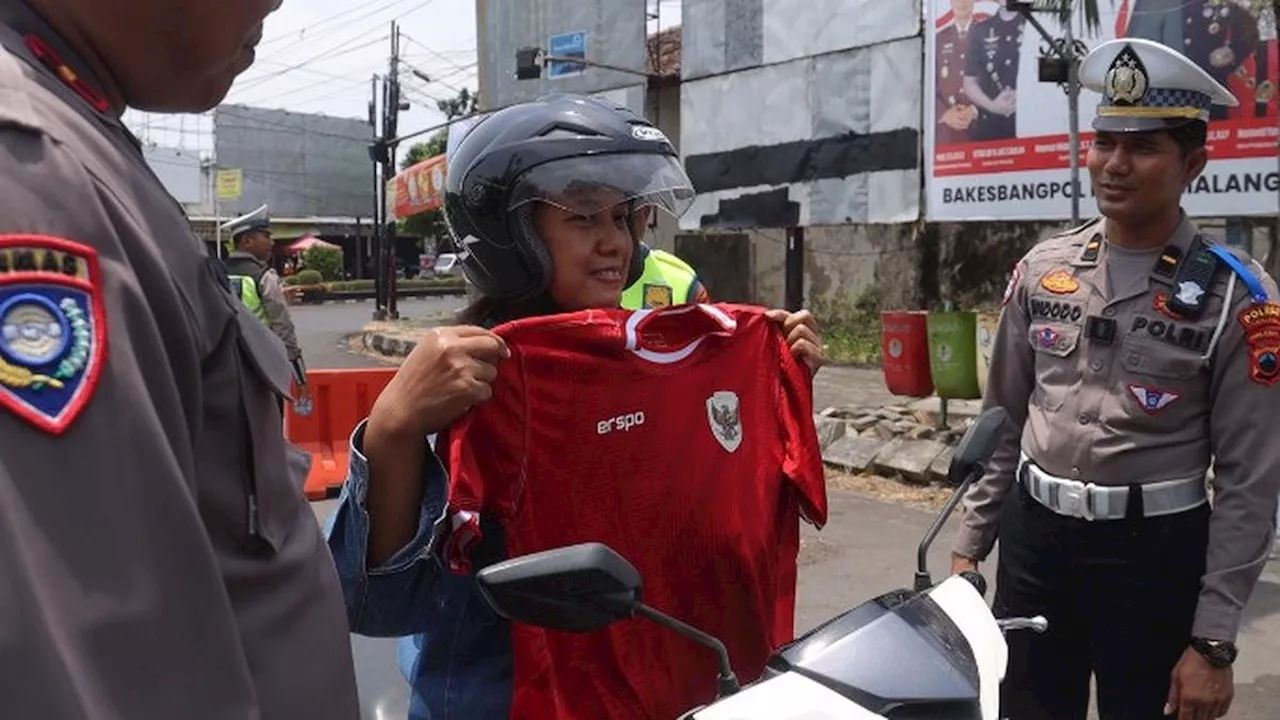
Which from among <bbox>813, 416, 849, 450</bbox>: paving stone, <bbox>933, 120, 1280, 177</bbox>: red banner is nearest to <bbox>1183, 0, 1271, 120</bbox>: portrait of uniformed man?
<bbox>933, 120, 1280, 177</bbox>: red banner

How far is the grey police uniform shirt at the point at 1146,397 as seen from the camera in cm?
244

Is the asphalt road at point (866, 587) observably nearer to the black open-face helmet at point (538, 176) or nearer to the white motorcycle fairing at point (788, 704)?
the black open-face helmet at point (538, 176)

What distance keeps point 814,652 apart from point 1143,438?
1567 millimetres

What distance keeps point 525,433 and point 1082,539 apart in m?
1.64

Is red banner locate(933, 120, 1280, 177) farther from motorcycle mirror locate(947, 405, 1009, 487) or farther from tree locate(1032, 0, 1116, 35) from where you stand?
motorcycle mirror locate(947, 405, 1009, 487)

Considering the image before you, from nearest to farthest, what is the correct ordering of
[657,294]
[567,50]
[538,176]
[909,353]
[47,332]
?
[47,332], [538,176], [657,294], [909,353], [567,50]

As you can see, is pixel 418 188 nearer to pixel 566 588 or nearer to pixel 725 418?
pixel 725 418

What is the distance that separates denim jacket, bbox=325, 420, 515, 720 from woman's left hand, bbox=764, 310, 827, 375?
Result: 0.63m

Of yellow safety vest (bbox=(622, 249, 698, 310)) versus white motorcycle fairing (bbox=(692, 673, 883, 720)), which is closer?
white motorcycle fairing (bbox=(692, 673, 883, 720))

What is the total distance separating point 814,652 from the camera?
135 cm

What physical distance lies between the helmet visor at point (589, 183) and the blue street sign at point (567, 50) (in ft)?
52.4

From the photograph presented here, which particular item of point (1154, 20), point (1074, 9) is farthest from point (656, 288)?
→ point (1154, 20)

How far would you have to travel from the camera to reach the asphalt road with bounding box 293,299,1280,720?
7.97 feet

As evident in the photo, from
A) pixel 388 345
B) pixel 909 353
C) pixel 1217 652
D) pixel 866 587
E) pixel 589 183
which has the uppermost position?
pixel 589 183
